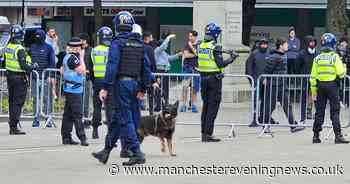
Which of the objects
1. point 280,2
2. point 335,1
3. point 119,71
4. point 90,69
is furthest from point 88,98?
point 280,2

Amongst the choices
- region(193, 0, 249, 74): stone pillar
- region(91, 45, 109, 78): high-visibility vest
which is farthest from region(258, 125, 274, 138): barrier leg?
region(193, 0, 249, 74): stone pillar

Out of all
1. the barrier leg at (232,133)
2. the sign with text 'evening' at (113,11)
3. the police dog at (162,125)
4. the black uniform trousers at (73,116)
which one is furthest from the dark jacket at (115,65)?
the sign with text 'evening' at (113,11)

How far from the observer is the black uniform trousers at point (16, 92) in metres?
15.5

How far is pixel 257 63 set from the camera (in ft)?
59.0

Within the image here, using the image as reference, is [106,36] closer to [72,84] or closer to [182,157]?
[72,84]

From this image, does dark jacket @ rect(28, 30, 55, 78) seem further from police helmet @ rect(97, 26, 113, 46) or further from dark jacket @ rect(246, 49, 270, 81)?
dark jacket @ rect(246, 49, 270, 81)

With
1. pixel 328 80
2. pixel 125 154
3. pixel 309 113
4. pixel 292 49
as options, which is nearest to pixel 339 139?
pixel 328 80

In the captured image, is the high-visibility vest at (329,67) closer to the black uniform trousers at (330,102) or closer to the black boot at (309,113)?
the black uniform trousers at (330,102)

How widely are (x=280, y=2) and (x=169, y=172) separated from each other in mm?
21287

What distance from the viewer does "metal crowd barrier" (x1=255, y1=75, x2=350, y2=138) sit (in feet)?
55.1

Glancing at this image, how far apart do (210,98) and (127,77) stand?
378cm

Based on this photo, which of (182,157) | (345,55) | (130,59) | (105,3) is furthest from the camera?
(105,3)

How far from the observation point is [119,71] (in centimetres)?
1120

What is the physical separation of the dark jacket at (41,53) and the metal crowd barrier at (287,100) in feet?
13.7
